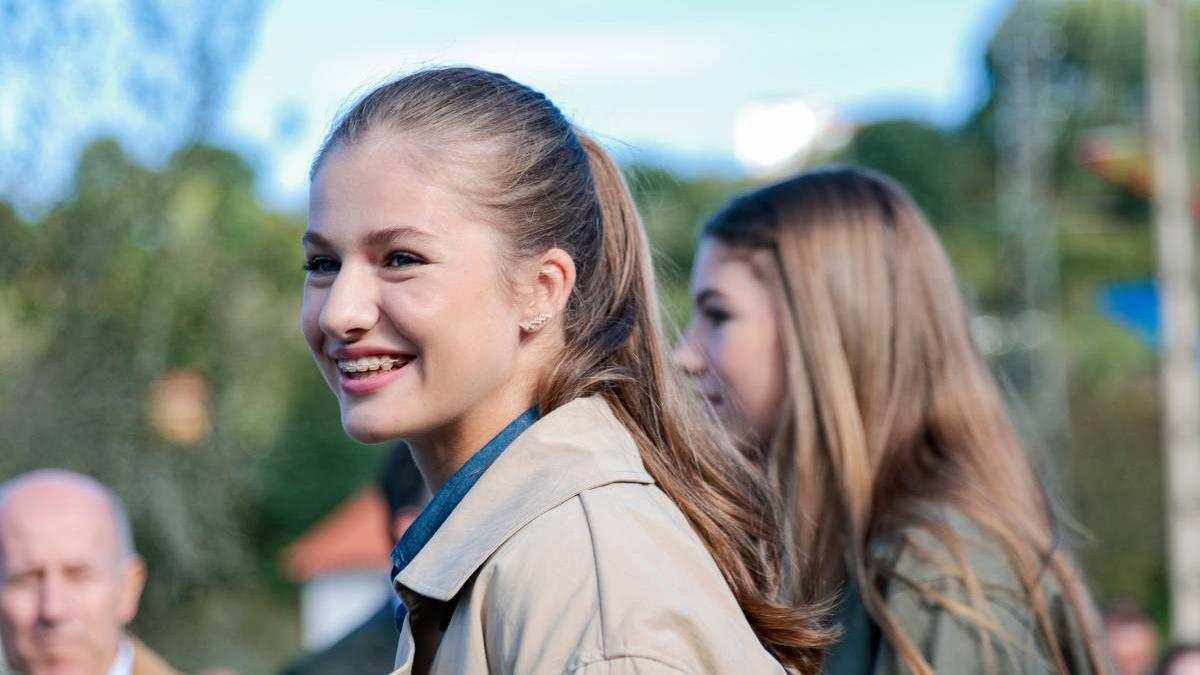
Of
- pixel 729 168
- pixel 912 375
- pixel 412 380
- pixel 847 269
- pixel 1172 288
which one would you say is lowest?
pixel 729 168

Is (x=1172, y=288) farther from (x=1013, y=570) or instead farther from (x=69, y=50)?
(x=1013, y=570)

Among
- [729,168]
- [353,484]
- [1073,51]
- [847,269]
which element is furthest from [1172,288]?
[1073,51]

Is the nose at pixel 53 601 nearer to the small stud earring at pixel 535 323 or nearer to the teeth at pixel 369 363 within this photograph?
the teeth at pixel 369 363

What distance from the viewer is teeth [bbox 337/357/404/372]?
6.16ft

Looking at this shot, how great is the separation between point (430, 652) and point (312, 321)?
45 centimetres

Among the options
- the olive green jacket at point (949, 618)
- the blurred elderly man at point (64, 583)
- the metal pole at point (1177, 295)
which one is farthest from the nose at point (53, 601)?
the metal pole at point (1177, 295)

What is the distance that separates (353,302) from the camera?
1.85 meters

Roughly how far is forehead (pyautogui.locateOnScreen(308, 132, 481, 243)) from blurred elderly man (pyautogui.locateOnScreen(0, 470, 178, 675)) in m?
1.89

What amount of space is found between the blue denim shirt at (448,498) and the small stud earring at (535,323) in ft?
0.41

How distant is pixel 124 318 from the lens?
18.6ft

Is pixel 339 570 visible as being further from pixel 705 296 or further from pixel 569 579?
pixel 569 579

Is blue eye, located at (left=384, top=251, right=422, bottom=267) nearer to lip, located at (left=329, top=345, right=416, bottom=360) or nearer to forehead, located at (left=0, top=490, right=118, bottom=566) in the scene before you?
lip, located at (left=329, top=345, right=416, bottom=360)

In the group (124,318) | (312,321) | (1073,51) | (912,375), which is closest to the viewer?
(312,321)

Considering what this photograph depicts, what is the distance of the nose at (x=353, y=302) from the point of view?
6.07ft
